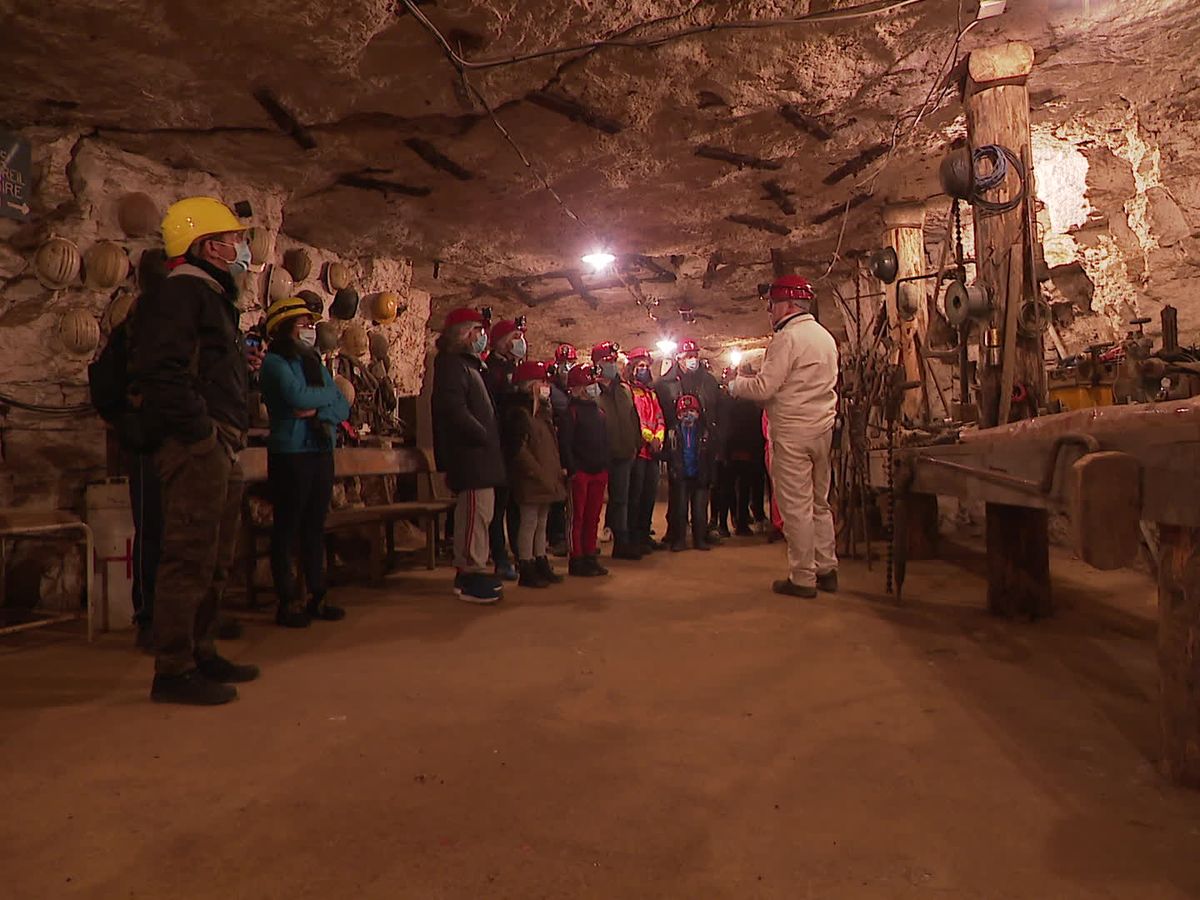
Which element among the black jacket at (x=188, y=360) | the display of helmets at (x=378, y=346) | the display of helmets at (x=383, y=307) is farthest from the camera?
the display of helmets at (x=383, y=307)

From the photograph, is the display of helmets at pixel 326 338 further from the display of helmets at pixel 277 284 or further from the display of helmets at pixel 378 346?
the display of helmets at pixel 378 346

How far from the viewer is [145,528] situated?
3611 millimetres

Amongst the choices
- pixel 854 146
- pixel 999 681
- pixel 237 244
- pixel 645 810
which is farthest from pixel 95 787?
pixel 854 146

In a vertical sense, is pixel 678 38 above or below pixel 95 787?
above

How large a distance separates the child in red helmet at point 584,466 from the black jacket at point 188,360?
285 cm

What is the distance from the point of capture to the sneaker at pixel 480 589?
4.45 m

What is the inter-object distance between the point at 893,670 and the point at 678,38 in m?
3.71

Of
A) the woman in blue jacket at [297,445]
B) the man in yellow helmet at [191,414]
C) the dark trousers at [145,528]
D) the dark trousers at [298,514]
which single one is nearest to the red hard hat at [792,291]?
the woman in blue jacket at [297,445]

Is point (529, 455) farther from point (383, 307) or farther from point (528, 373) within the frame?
point (383, 307)

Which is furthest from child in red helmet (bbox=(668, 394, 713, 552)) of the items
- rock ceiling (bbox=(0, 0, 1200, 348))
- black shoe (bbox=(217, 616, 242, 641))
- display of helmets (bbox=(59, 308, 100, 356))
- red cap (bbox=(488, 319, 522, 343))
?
display of helmets (bbox=(59, 308, 100, 356))

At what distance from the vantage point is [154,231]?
530 cm

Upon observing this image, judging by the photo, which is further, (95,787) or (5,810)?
(95,787)

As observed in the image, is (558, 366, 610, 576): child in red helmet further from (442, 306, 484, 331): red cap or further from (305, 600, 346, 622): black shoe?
(305, 600, 346, 622): black shoe

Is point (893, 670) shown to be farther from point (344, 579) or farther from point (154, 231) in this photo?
point (154, 231)
